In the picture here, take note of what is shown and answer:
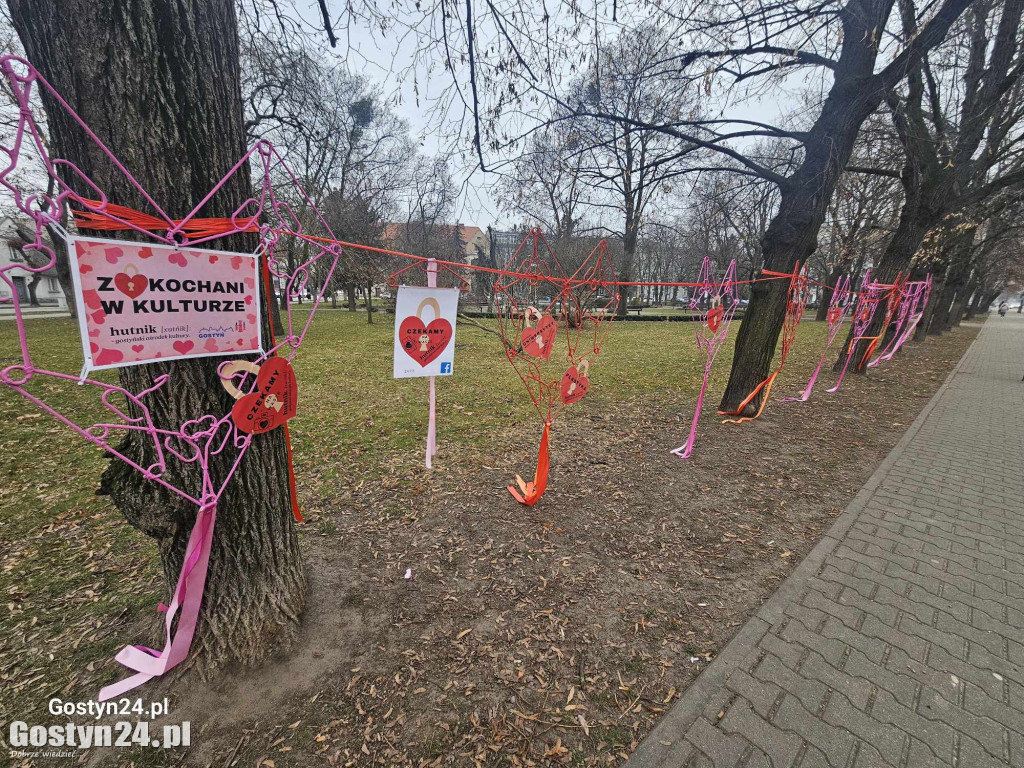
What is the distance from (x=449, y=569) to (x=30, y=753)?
1.98 meters

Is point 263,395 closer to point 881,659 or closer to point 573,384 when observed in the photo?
point 573,384

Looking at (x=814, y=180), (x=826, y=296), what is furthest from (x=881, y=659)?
(x=826, y=296)

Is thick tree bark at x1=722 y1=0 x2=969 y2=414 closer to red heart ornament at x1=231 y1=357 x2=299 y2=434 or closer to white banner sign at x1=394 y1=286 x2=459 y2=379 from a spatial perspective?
white banner sign at x1=394 y1=286 x2=459 y2=379

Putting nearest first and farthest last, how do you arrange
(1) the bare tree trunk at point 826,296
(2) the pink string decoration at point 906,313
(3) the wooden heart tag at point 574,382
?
1. (3) the wooden heart tag at point 574,382
2. (2) the pink string decoration at point 906,313
3. (1) the bare tree trunk at point 826,296

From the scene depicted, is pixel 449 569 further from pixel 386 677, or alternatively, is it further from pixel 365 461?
pixel 365 461

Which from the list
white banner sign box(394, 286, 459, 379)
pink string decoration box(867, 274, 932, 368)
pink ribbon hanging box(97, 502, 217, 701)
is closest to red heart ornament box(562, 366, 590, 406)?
white banner sign box(394, 286, 459, 379)

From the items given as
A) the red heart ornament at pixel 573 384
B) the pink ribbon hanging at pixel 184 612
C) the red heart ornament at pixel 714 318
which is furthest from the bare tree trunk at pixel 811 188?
the pink ribbon hanging at pixel 184 612

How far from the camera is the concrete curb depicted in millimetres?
1818

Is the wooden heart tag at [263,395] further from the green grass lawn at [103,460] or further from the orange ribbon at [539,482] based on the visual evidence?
the orange ribbon at [539,482]

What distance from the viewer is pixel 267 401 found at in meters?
1.86

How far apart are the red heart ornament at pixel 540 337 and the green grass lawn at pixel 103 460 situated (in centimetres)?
176

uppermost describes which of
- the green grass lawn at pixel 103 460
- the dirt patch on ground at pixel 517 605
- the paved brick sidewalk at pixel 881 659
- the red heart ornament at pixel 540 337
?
the red heart ornament at pixel 540 337

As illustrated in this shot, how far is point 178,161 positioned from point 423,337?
1812 millimetres

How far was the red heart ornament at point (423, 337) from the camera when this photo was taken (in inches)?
123
